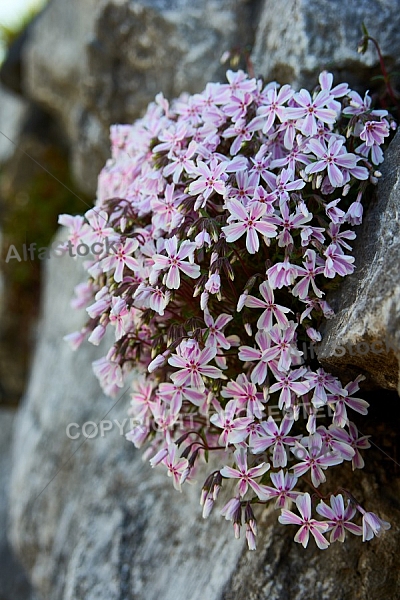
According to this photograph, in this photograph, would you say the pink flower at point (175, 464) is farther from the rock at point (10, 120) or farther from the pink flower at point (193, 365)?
the rock at point (10, 120)

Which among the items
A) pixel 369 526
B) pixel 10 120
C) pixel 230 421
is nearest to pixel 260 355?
pixel 230 421

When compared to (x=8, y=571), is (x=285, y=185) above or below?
above

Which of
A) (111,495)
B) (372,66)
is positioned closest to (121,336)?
(111,495)

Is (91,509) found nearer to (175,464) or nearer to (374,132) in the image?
(175,464)

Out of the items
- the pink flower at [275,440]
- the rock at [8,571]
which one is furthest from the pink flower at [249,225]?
the rock at [8,571]

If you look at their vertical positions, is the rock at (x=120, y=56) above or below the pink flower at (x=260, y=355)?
above

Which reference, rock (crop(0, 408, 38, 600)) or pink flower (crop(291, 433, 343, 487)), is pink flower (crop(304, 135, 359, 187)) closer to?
pink flower (crop(291, 433, 343, 487))

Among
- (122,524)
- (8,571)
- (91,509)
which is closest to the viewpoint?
(122,524)
